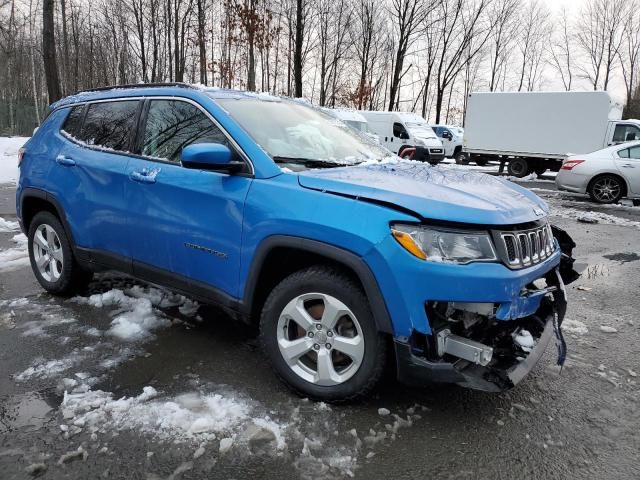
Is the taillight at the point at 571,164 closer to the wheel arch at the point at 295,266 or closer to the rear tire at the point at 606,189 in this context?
the rear tire at the point at 606,189

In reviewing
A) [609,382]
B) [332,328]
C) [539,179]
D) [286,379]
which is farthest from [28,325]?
[539,179]

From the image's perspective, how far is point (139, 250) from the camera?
11.8 ft

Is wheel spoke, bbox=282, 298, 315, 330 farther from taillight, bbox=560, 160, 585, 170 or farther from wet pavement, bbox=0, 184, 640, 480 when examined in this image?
taillight, bbox=560, 160, 585, 170

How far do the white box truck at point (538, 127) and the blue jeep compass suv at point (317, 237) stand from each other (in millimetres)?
17384

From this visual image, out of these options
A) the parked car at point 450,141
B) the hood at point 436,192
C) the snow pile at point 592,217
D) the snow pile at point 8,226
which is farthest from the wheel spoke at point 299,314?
the parked car at point 450,141

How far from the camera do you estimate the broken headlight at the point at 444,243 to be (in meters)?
2.38

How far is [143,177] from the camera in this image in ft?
11.4

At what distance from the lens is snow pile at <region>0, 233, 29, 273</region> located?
17.7 feet

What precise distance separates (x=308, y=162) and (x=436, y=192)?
36.4 inches

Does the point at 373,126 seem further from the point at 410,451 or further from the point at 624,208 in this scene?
the point at 410,451

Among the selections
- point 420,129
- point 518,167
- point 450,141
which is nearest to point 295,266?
point 518,167

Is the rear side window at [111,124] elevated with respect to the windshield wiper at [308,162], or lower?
elevated

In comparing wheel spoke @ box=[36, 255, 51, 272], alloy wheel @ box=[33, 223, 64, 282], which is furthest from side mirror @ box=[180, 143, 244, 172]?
wheel spoke @ box=[36, 255, 51, 272]

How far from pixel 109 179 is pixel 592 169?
11.8m
